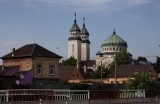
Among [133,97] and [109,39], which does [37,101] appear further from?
[109,39]

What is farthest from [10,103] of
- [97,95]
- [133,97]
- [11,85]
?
[11,85]

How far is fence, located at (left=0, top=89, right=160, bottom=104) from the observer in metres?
24.8

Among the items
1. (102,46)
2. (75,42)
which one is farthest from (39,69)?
(75,42)

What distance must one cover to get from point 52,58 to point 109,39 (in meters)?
121

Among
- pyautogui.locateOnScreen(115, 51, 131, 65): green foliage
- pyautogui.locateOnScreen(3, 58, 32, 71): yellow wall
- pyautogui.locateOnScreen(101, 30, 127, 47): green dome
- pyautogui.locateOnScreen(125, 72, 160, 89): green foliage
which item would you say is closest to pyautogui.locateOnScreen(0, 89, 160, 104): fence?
pyautogui.locateOnScreen(125, 72, 160, 89): green foliage

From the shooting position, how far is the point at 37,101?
24.6 metres

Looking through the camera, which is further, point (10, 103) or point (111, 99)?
point (111, 99)

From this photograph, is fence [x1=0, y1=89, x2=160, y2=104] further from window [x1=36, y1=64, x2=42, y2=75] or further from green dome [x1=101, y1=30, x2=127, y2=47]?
green dome [x1=101, y1=30, x2=127, y2=47]

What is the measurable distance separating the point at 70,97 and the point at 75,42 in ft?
541

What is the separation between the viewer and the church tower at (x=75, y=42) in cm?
19162

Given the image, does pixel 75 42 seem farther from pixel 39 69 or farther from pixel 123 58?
pixel 39 69

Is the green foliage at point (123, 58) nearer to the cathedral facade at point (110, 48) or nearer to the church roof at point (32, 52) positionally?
the cathedral facade at point (110, 48)

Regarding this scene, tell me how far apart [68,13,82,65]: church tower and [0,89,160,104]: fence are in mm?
159606

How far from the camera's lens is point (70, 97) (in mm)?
27750
